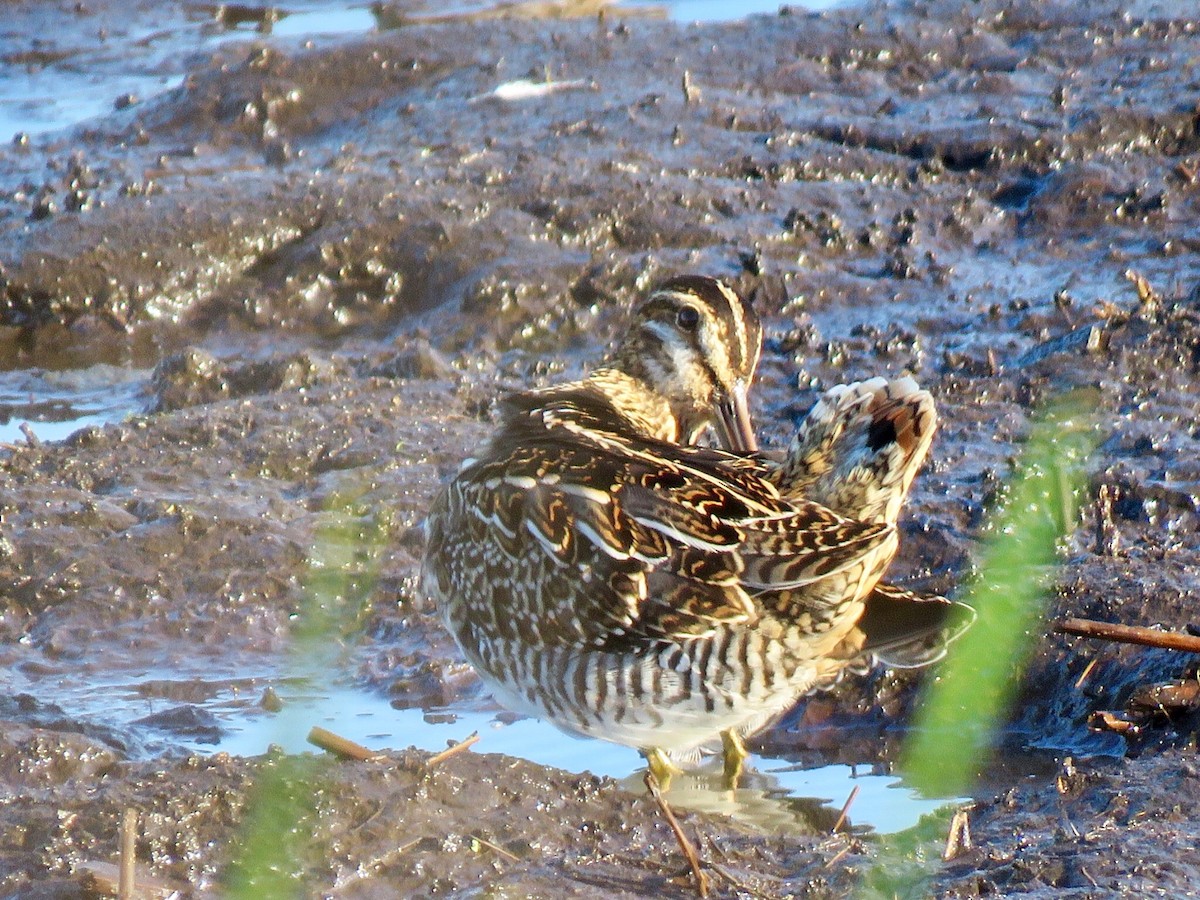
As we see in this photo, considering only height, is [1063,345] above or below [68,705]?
above

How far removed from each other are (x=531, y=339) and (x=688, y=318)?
239 cm

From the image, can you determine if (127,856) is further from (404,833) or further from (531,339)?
(531,339)

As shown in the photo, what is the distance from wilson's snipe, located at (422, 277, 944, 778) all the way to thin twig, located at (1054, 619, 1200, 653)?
368 millimetres

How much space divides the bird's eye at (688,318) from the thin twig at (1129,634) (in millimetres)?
1670

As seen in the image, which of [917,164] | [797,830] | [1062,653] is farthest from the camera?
[917,164]

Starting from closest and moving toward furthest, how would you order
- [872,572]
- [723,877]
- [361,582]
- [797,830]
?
1. [723,877]
2. [872,572]
3. [797,830]
4. [361,582]

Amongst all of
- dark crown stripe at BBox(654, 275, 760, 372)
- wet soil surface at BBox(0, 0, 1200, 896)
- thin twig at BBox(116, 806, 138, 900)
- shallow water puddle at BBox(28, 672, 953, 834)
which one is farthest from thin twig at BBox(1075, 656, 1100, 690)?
thin twig at BBox(116, 806, 138, 900)

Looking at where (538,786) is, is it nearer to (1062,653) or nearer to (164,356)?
(1062,653)

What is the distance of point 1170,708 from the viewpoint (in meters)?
4.53

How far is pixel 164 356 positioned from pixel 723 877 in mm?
4826

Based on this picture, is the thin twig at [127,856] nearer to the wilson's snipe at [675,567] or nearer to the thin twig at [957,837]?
the wilson's snipe at [675,567]

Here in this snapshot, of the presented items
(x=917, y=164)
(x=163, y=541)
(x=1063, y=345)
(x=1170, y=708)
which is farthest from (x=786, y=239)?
(x=1170, y=708)

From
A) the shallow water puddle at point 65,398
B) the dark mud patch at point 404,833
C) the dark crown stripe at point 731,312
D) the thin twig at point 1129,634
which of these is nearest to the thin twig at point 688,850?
the dark mud patch at point 404,833

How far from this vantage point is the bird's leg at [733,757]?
484 centimetres
